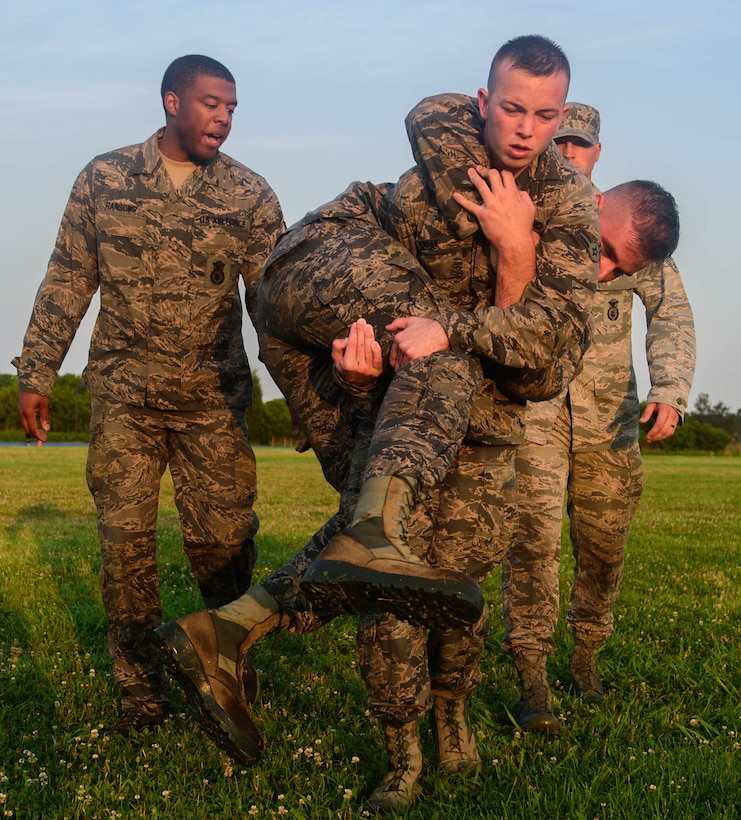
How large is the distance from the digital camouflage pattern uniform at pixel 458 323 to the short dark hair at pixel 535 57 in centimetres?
30

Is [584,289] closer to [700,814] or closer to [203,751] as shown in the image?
[700,814]

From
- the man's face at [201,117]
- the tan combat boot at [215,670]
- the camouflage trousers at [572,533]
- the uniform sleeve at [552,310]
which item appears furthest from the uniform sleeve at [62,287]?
the camouflage trousers at [572,533]

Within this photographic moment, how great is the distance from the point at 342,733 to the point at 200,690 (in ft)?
4.53

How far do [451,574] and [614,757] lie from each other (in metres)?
1.84

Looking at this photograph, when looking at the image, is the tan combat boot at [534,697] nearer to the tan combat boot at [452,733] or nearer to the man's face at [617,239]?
the tan combat boot at [452,733]

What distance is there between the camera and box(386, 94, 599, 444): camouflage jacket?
391 cm

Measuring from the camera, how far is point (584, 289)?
4086mm

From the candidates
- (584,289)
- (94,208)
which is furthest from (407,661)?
(94,208)

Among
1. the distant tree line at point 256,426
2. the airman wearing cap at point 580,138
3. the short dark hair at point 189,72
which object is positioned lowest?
the distant tree line at point 256,426

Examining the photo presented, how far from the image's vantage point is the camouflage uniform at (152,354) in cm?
542

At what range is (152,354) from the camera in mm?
5484

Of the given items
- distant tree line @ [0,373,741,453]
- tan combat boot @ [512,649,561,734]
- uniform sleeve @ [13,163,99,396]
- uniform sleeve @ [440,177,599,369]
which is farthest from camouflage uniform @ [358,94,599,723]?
distant tree line @ [0,373,741,453]

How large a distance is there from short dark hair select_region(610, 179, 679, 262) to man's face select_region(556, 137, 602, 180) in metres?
0.44

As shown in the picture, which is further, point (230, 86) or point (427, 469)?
point (230, 86)
